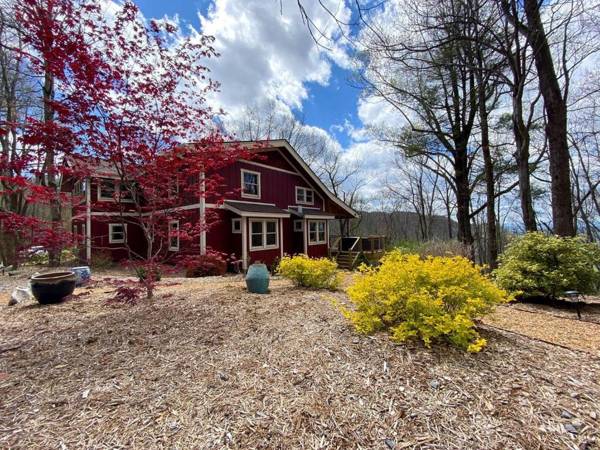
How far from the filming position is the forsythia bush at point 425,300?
2.61m

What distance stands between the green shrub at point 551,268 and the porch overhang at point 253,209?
834cm

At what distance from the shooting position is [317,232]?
15727 millimetres

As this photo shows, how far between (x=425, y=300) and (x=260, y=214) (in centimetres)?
940

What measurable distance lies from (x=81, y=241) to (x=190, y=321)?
2320mm

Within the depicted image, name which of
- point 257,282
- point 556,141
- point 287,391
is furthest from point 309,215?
point 287,391

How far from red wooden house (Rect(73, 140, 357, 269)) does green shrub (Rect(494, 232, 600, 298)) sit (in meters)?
8.04

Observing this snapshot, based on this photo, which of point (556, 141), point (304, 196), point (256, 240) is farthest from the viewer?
point (304, 196)

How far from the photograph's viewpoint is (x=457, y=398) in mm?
2025

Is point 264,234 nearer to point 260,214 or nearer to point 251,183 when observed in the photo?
point 260,214

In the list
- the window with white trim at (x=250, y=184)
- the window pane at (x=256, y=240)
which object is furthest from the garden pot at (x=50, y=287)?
the window with white trim at (x=250, y=184)

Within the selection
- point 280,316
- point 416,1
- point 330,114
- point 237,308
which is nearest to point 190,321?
point 237,308

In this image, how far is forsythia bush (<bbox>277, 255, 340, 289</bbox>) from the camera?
559 cm

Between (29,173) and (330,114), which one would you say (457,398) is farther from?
(330,114)

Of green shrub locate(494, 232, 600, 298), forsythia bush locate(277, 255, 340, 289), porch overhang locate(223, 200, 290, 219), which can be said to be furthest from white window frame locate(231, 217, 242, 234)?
green shrub locate(494, 232, 600, 298)
